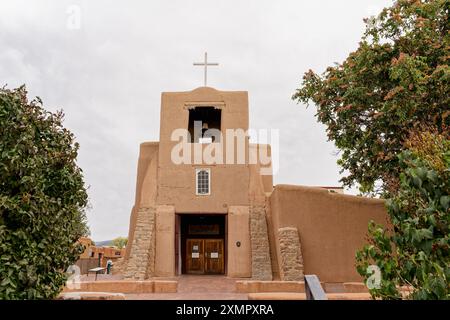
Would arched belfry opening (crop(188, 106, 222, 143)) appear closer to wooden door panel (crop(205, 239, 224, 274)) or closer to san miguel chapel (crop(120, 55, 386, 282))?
san miguel chapel (crop(120, 55, 386, 282))

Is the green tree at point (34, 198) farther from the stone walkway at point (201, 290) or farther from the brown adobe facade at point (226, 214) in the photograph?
the brown adobe facade at point (226, 214)

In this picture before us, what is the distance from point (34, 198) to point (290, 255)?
46.5ft

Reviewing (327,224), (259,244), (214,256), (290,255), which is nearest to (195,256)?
(214,256)

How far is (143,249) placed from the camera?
70.3ft

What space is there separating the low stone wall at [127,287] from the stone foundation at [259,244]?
18.9 ft

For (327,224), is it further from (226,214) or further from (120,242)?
(120,242)

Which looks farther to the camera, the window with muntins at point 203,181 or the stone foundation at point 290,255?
the window with muntins at point 203,181

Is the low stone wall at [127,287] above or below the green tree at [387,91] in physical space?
below

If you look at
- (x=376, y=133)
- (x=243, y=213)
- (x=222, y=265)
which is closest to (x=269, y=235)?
(x=243, y=213)

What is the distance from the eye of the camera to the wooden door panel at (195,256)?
929 inches

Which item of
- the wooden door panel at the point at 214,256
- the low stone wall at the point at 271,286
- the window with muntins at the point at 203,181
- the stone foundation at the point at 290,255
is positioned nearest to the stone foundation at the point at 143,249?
the window with muntins at the point at 203,181

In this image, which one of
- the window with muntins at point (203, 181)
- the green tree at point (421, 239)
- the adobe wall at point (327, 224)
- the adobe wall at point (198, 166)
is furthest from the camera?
the window with muntins at point (203, 181)
